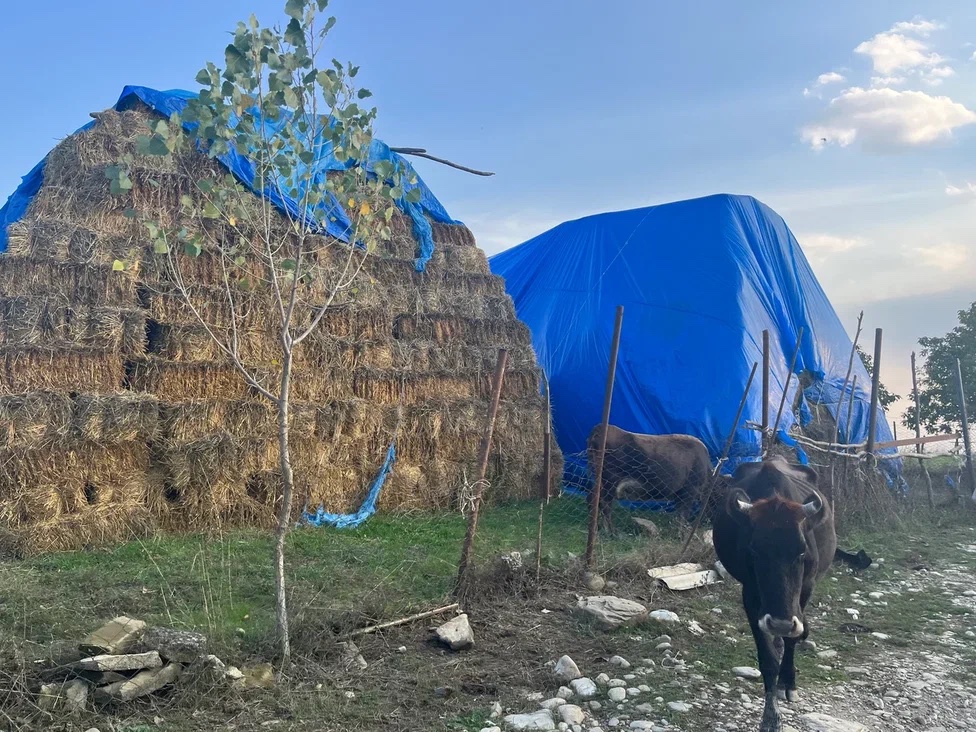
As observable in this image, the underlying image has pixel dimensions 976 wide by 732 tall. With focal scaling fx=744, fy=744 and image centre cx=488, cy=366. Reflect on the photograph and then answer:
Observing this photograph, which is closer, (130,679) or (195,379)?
(130,679)

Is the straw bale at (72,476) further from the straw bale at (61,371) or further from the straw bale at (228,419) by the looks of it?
the straw bale at (61,371)

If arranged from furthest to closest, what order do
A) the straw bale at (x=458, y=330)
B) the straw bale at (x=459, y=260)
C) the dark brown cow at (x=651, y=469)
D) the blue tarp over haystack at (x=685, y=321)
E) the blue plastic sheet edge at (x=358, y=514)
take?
the blue tarp over haystack at (x=685, y=321)
the straw bale at (x=459, y=260)
the straw bale at (x=458, y=330)
the dark brown cow at (x=651, y=469)
the blue plastic sheet edge at (x=358, y=514)

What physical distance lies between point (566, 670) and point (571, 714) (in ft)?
2.03

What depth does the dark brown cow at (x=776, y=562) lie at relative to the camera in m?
4.55

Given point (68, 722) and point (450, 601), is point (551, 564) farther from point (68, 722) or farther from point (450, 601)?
point (68, 722)

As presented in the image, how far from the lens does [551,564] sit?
7684mm

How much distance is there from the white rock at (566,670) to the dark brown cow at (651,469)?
551 centimetres

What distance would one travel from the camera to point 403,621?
229 inches

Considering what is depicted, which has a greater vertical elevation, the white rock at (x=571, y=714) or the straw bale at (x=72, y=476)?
the straw bale at (x=72, y=476)

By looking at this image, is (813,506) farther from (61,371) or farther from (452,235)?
(452,235)

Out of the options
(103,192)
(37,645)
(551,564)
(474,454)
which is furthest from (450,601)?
(103,192)

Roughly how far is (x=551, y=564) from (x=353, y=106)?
4.86 m

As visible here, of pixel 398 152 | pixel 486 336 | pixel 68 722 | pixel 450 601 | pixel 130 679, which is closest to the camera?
pixel 68 722

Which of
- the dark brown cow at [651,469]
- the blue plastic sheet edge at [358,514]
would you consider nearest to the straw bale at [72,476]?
the blue plastic sheet edge at [358,514]
